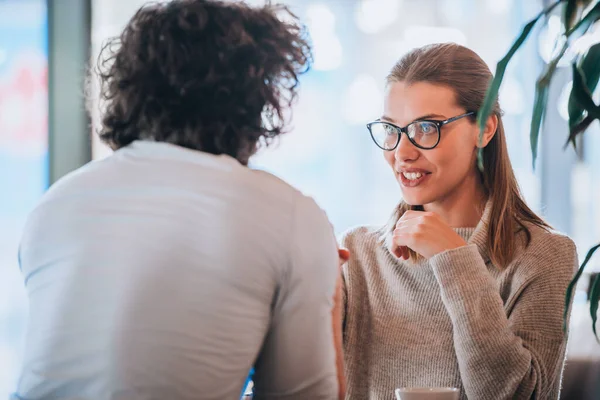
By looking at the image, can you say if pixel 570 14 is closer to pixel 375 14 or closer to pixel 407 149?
pixel 407 149

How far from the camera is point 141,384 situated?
93 centimetres

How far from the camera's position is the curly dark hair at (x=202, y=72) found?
1.06 meters

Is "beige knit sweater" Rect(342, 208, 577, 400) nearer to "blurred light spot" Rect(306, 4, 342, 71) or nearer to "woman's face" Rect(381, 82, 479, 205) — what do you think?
"woman's face" Rect(381, 82, 479, 205)

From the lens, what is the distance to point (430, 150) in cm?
162

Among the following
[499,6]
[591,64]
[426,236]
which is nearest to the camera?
[591,64]

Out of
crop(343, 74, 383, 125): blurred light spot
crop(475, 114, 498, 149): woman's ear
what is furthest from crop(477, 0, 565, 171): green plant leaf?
crop(343, 74, 383, 125): blurred light spot

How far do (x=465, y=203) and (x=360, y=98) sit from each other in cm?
169

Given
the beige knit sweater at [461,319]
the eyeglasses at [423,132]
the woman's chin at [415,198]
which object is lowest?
the beige knit sweater at [461,319]

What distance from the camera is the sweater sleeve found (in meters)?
1.42

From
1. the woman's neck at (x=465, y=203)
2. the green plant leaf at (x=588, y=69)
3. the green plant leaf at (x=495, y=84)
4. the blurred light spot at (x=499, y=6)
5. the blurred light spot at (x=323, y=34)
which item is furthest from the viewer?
the blurred light spot at (x=499, y=6)

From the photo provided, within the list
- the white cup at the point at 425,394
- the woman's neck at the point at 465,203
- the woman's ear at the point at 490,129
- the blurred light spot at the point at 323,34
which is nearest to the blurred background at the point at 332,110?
the blurred light spot at the point at 323,34

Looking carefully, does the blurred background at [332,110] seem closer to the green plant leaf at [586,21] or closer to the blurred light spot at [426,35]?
the blurred light spot at [426,35]

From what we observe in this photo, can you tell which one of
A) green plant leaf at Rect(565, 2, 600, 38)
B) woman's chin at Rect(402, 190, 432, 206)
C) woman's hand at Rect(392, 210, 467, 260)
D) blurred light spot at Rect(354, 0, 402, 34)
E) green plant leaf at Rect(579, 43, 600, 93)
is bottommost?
woman's hand at Rect(392, 210, 467, 260)

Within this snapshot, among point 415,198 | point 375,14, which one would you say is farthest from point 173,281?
point 375,14
